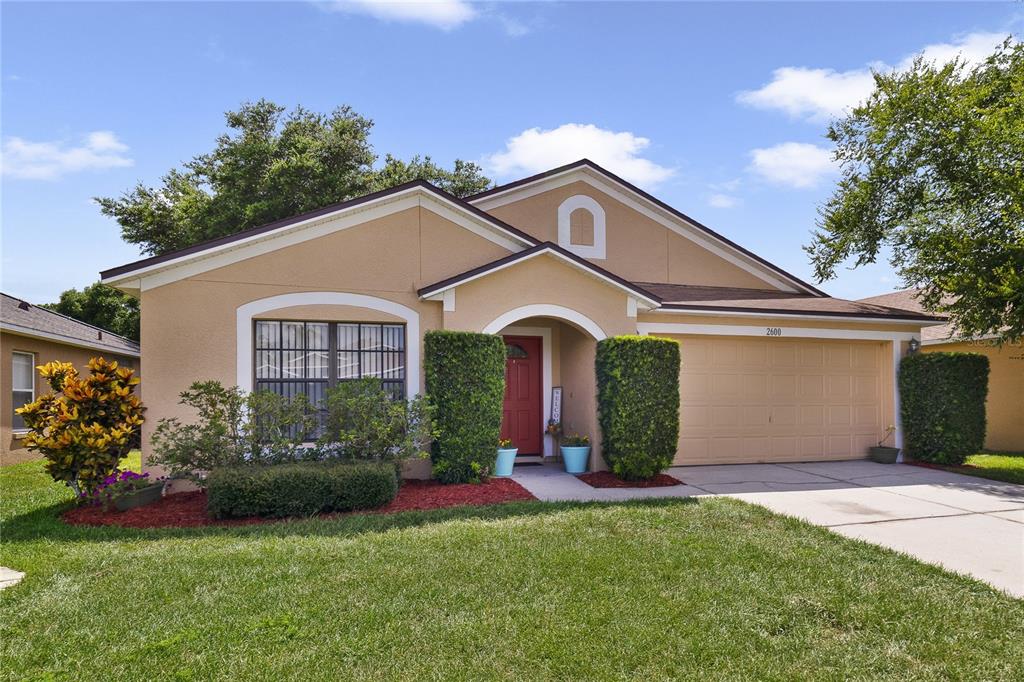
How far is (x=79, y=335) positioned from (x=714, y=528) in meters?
16.1

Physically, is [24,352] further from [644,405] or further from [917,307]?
[917,307]

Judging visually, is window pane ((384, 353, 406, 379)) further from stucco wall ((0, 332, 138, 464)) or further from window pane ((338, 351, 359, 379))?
stucco wall ((0, 332, 138, 464))

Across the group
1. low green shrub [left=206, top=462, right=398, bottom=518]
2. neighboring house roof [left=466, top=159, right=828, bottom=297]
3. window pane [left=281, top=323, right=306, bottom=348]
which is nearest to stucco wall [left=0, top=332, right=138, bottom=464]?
window pane [left=281, top=323, right=306, bottom=348]

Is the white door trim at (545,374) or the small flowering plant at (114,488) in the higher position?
the white door trim at (545,374)

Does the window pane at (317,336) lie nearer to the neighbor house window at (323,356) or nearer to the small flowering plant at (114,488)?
the neighbor house window at (323,356)

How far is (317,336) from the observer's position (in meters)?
9.17

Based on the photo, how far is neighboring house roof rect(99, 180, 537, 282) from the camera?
8.19 meters

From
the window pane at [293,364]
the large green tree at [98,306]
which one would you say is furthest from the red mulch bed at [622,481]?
the large green tree at [98,306]

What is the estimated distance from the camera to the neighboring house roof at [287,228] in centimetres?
819

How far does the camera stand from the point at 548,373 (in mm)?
11242

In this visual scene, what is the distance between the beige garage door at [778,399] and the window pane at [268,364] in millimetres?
7308

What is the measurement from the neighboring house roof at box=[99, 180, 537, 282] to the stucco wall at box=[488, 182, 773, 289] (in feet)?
8.62

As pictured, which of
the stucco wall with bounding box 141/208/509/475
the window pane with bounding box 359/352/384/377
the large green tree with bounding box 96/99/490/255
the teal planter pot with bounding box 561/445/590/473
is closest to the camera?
the stucco wall with bounding box 141/208/509/475

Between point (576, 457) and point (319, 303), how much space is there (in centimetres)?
504
